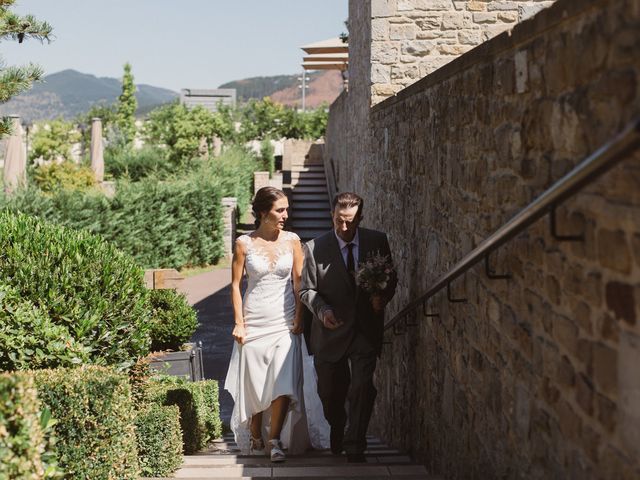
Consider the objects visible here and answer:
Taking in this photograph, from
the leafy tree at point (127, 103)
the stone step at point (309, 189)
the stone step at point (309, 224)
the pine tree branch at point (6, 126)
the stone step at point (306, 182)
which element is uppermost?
the leafy tree at point (127, 103)

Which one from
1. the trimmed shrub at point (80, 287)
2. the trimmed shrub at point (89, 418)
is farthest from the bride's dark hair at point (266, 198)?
the trimmed shrub at point (89, 418)

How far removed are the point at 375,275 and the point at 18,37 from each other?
5.23m

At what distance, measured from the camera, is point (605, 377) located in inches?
110

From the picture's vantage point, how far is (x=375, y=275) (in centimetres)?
→ 604

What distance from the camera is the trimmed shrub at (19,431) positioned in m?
3.64

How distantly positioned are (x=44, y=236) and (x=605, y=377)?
483 cm

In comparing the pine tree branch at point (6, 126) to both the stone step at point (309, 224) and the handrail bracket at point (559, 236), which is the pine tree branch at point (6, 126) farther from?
the stone step at point (309, 224)

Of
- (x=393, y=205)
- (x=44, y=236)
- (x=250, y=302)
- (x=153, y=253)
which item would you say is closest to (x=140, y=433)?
(x=250, y=302)

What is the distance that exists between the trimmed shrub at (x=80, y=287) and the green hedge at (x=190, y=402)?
0.55 meters

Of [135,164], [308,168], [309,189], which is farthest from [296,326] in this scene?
[135,164]

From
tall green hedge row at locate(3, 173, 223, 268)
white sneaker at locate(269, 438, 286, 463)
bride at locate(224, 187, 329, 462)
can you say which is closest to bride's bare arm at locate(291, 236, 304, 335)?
bride at locate(224, 187, 329, 462)

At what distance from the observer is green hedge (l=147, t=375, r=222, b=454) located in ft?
24.1

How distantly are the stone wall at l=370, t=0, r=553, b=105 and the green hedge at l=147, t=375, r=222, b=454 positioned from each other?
4197mm

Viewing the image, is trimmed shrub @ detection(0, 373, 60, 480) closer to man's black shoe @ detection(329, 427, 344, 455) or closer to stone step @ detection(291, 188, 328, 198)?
man's black shoe @ detection(329, 427, 344, 455)
